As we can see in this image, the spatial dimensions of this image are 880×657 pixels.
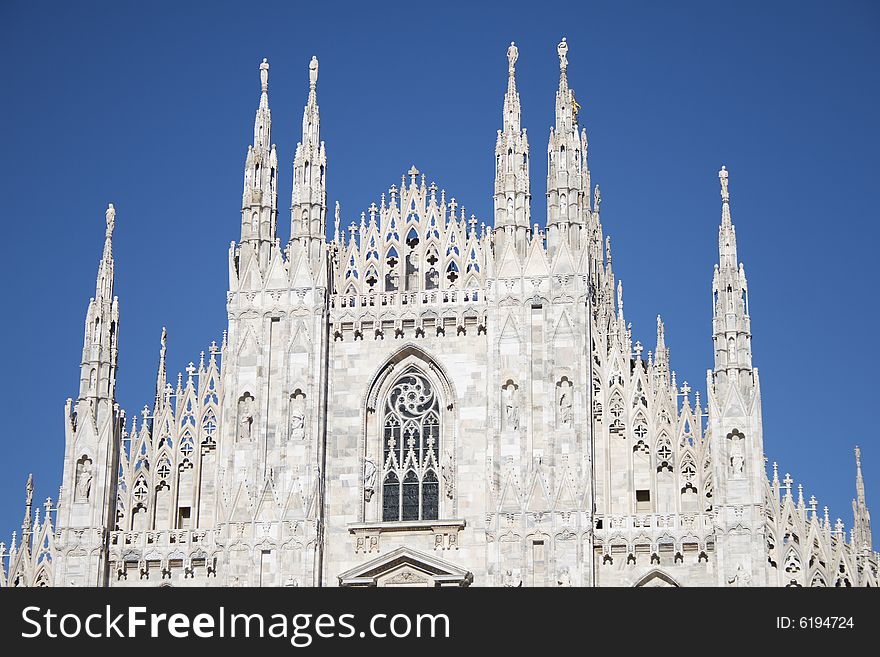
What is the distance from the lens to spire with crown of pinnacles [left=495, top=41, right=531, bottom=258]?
131 feet

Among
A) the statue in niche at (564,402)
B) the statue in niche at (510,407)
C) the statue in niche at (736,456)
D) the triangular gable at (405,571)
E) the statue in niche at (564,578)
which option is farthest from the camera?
the statue in niche at (510,407)

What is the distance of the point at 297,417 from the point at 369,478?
7.24ft

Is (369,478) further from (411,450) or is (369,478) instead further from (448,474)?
(448,474)

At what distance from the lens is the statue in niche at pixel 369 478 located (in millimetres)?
39219

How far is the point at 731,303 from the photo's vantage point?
38.6 meters

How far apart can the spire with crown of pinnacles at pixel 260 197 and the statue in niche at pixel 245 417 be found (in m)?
3.35

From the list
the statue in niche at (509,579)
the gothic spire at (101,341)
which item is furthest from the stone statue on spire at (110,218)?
the statue in niche at (509,579)

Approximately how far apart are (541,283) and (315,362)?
5623 millimetres

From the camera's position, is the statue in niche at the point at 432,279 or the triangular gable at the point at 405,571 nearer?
the triangular gable at the point at 405,571

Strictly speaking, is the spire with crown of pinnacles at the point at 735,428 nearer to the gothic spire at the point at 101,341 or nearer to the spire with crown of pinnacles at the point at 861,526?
the spire with crown of pinnacles at the point at 861,526

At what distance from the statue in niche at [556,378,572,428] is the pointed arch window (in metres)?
3.02
